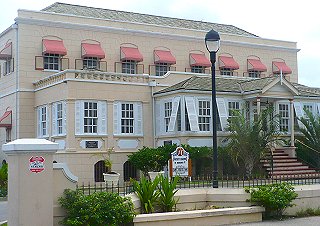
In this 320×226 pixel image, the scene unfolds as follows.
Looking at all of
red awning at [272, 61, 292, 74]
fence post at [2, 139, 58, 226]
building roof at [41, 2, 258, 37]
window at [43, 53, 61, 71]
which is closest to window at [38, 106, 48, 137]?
window at [43, 53, 61, 71]

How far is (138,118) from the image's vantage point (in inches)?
1133

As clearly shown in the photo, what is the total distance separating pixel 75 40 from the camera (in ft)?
106

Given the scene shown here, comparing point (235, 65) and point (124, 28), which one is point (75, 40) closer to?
point (124, 28)

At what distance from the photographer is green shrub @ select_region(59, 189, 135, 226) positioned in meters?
12.4

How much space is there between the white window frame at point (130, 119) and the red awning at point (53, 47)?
18.4 feet

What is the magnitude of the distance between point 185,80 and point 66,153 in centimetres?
761

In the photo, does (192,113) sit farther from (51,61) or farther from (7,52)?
(7,52)

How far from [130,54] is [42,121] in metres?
7.19

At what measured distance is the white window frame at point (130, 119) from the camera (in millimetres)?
27812

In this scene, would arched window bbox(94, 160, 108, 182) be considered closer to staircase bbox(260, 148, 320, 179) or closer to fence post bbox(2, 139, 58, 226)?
staircase bbox(260, 148, 320, 179)

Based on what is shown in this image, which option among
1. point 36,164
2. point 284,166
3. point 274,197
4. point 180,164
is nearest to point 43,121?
point 284,166

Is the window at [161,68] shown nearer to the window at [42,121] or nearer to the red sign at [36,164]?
the window at [42,121]

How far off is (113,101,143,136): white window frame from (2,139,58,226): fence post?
1549cm

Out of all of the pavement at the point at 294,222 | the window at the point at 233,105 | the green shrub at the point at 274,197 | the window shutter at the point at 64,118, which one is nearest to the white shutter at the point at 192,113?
the window at the point at 233,105
